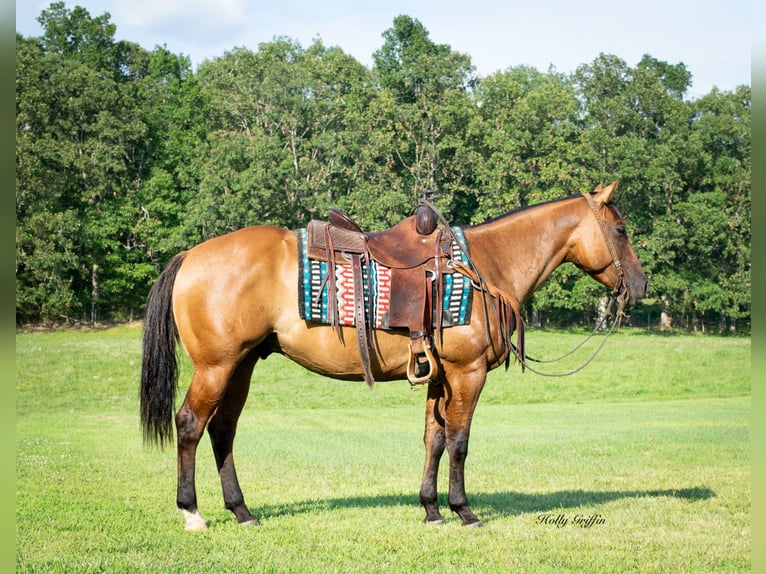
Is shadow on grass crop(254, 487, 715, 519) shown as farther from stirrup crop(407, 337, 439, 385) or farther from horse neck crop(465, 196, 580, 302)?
horse neck crop(465, 196, 580, 302)

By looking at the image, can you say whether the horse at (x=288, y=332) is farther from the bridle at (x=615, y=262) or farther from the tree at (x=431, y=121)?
the tree at (x=431, y=121)

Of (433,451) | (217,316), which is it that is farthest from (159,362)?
(433,451)

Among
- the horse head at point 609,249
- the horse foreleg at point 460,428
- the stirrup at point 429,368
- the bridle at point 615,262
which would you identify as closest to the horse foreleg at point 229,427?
the stirrup at point 429,368

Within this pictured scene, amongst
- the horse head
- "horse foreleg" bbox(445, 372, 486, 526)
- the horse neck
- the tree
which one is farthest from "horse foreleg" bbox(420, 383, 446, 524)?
the tree

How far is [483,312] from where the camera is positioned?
6500 millimetres

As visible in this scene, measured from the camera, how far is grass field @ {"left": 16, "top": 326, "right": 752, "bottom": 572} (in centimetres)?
540

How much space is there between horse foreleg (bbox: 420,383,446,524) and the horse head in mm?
1850

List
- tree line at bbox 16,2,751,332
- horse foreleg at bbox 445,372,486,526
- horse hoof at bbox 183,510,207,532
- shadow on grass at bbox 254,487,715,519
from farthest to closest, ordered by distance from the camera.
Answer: tree line at bbox 16,2,751,332
shadow on grass at bbox 254,487,715,519
horse foreleg at bbox 445,372,486,526
horse hoof at bbox 183,510,207,532

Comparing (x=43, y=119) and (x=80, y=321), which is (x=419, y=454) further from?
(x=43, y=119)

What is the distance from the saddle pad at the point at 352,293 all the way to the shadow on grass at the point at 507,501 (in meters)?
1.93

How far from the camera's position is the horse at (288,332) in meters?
6.25

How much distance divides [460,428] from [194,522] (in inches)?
92.0

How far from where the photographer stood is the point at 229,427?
267 inches

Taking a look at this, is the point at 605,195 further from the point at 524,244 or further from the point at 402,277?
the point at 402,277
